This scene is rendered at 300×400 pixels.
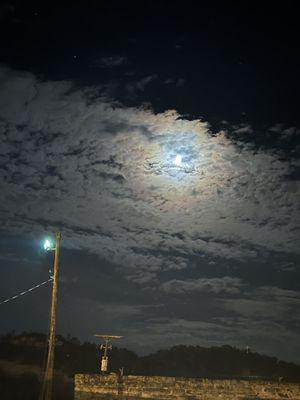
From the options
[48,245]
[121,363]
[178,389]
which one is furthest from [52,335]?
[121,363]

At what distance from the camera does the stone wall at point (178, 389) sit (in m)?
24.4

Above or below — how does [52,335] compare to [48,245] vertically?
below

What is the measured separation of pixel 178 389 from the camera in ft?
80.7

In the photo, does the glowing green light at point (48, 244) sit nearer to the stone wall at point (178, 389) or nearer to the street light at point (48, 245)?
the street light at point (48, 245)

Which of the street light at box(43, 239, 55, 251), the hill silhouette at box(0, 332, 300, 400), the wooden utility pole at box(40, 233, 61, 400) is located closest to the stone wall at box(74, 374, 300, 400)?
the wooden utility pole at box(40, 233, 61, 400)

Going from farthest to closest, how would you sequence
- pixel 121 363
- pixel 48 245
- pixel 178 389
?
pixel 121 363
pixel 178 389
pixel 48 245

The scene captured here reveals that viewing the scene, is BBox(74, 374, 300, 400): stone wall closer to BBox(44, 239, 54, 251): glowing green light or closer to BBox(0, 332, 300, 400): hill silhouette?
BBox(44, 239, 54, 251): glowing green light

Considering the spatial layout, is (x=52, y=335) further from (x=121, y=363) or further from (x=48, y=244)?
(x=121, y=363)

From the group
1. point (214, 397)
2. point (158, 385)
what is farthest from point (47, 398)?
point (214, 397)

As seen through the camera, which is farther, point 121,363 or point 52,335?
point 121,363

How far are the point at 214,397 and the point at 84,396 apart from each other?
21.2 ft

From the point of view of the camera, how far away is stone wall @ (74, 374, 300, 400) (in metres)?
24.4

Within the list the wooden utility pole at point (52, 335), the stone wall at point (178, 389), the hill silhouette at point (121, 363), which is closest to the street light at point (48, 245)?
the wooden utility pole at point (52, 335)

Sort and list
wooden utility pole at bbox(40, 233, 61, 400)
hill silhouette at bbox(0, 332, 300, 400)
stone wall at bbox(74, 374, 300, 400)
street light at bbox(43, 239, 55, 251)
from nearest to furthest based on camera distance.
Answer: wooden utility pole at bbox(40, 233, 61, 400) → street light at bbox(43, 239, 55, 251) → stone wall at bbox(74, 374, 300, 400) → hill silhouette at bbox(0, 332, 300, 400)
